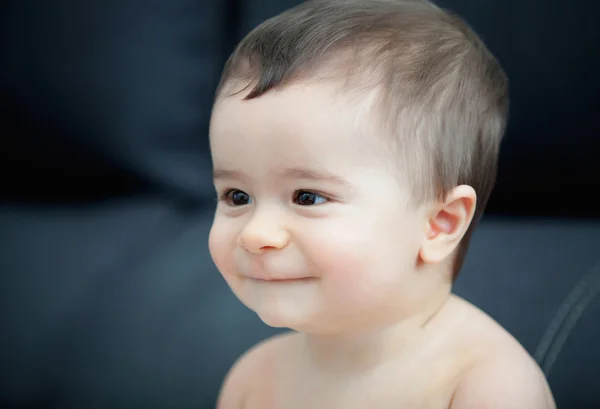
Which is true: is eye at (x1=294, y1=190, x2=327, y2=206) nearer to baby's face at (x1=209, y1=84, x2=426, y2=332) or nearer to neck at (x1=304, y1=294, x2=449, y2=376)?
baby's face at (x1=209, y1=84, x2=426, y2=332)

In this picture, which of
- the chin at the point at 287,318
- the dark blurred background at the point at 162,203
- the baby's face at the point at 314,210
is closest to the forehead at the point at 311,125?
the baby's face at the point at 314,210

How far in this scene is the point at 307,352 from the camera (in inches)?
28.8

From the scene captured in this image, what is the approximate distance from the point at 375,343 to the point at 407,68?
0.24 meters

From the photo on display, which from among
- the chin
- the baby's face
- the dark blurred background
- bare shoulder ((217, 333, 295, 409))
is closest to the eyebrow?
the baby's face

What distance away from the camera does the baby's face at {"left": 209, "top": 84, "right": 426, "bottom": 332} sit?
58cm

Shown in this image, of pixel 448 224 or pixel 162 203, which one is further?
pixel 162 203

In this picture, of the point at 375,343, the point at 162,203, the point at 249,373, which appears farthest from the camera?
the point at 162,203

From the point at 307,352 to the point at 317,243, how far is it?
183mm

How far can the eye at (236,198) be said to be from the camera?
640 mm

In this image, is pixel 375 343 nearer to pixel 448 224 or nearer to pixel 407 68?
pixel 448 224

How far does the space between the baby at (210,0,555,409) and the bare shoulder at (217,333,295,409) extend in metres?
0.10

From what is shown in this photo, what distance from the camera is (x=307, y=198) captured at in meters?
0.60

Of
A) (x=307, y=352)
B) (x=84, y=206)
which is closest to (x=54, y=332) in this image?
(x=84, y=206)

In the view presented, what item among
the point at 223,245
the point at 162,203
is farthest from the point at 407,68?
the point at 162,203
